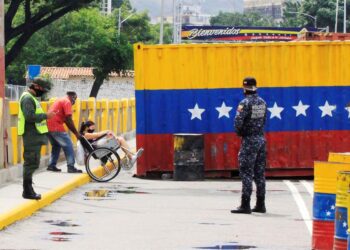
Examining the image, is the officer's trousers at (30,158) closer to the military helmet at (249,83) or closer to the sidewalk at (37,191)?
the sidewalk at (37,191)

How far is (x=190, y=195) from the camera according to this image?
61.0ft

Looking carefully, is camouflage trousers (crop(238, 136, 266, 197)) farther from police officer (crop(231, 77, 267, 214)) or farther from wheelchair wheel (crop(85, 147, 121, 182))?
wheelchair wheel (crop(85, 147, 121, 182))

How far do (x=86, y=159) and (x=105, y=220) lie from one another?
643 centimetres

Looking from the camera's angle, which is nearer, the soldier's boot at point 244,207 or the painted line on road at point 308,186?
the soldier's boot at point 244,207

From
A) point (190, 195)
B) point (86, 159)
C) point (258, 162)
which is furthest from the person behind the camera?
point (86, 159)

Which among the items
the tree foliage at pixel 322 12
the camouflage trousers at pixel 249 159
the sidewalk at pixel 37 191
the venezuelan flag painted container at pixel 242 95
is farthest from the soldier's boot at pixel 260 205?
the tree foliage at pixel 322 12

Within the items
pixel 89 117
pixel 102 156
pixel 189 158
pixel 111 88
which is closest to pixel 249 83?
pixel 102 156

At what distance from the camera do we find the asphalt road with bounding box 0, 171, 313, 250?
1224 cm

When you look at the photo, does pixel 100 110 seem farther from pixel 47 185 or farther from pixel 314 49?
pixel 47 185

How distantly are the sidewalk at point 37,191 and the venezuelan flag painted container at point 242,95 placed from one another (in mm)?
2289

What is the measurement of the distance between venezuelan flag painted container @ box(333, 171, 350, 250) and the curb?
182 inches

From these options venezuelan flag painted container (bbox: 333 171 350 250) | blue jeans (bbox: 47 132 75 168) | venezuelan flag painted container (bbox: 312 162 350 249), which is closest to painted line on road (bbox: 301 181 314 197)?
blue jeans (bbox: 47 132 75 168)

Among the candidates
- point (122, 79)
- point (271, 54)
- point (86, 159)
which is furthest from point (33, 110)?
point (122, 79)

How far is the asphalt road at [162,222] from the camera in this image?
12.2m
